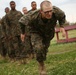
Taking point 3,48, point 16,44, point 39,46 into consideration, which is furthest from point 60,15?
point 3,48

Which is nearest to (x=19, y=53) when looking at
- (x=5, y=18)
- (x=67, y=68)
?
(x=5, y=18)

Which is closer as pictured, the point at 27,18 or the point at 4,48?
the point at 27,18

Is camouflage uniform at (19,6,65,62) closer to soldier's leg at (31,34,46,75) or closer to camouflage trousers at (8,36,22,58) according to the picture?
soldier's leg at (31,34,46,75)

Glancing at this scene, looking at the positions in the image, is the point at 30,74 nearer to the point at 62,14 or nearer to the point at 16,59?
the point at 62,14

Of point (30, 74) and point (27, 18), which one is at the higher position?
point (27, 18)

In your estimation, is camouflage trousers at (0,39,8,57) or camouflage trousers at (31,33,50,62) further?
camouflage trousers at (0,39,8,57)

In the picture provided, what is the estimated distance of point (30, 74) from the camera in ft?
40.0

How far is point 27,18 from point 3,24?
867cm

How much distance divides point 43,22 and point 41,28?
0.73 ft

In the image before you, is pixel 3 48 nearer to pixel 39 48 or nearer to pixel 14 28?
pixel 14 28

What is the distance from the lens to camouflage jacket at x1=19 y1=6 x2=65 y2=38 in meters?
9.91

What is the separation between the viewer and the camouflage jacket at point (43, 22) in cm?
991

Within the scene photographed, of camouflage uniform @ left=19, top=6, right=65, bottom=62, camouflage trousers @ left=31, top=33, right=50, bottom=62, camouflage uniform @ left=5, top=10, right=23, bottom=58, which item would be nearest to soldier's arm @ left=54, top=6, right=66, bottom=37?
camouflage uniform @ left=19, top=6, right=65, bottom=62

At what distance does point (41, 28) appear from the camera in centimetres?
1009
